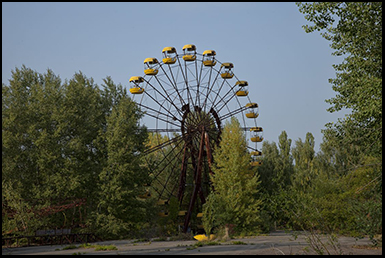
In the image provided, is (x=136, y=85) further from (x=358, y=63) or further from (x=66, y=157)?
(x=358, y=63)

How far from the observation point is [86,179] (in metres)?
26.7

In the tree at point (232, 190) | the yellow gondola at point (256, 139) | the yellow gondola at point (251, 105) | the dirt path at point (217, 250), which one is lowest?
the dirt path at point (217, 250)

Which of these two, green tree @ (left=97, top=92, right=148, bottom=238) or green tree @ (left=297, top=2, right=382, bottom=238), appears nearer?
green tree @ (left=297, top=2, right=382, bottom=238)

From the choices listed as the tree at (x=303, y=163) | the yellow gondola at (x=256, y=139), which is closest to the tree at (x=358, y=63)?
the yellow gondola at (x=256, y=139)

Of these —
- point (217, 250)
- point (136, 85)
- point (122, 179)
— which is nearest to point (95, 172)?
point (122, 179)

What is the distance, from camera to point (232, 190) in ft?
92.7

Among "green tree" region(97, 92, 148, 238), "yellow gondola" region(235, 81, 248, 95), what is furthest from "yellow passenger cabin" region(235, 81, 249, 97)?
"green tree" region(97, 92, 148, 238)

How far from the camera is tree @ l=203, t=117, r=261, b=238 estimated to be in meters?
27.2

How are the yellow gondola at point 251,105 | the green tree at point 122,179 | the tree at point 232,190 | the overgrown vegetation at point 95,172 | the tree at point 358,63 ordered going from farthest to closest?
the yellow gondola at point 251,105, the tree at point 232,190, the green tree at point 122,179, the overgrown vegetation at point 95,172, the tree at point 358,63

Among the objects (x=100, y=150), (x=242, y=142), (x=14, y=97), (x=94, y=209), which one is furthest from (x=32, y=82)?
(x=242, y=142)

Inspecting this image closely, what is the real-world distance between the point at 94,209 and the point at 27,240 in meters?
5.05

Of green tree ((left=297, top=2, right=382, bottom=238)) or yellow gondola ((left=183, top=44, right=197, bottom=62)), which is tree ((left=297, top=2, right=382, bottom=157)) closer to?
green tree ((left=297, top=2, right=382, bottom=238))

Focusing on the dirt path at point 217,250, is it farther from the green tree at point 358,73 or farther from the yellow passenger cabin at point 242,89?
the yellow passenger cabin at point 242,89

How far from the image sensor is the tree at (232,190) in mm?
27250
